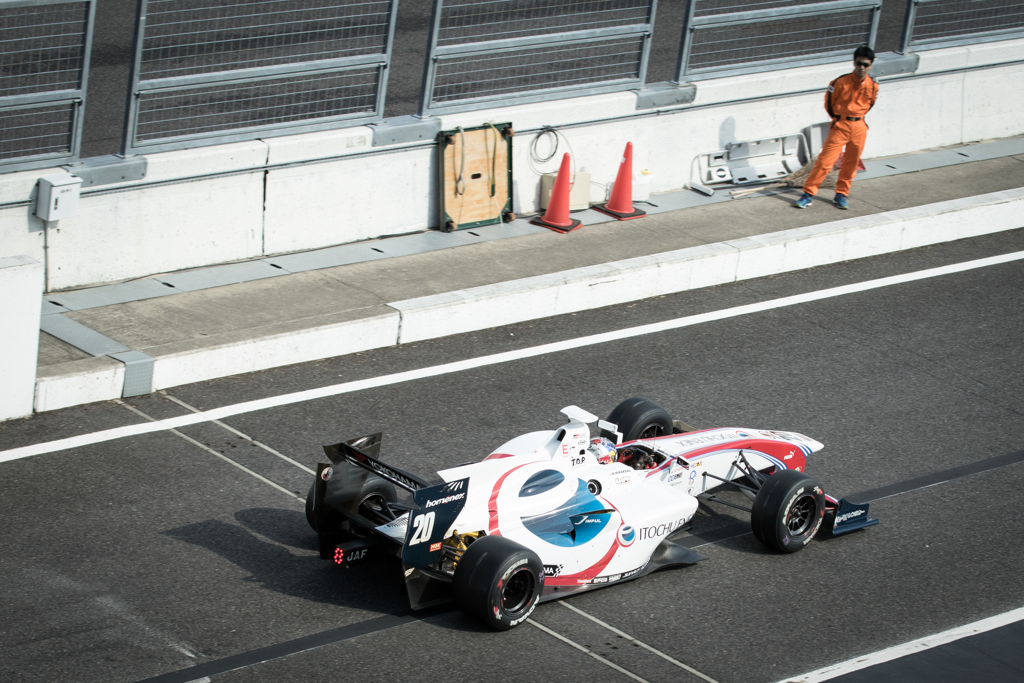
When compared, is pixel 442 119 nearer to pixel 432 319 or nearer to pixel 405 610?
pixel 432 319

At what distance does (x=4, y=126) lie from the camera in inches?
360

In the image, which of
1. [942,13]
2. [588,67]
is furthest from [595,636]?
[942,13]

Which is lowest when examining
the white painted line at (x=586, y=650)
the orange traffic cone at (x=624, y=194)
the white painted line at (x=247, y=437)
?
the white painted line at (x=586, y=650)

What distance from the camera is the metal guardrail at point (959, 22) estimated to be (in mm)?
13945

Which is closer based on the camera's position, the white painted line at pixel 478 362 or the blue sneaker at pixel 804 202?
the white painted line at pixel 478 362

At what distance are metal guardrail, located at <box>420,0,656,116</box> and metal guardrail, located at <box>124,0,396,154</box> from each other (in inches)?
26.1

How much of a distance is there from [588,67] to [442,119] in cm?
169

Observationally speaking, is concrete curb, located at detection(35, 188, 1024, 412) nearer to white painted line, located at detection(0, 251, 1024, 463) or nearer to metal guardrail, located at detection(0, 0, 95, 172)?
white painted line, located at detection(0, 251, 1024, 463)

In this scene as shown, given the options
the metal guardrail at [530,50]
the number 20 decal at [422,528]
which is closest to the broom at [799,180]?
the metal guardrail at [530,50]

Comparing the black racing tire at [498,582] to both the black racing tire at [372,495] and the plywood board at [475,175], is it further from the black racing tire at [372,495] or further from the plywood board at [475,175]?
the plywood board at [475,175]

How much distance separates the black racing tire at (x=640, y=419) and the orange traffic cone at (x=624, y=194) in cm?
435

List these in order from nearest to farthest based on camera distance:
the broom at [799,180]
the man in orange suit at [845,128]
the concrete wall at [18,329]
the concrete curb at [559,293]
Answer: the concrete wall at [18,329]
the concrete curb at [559,293]
the man in orange suit at [845,128]
the broom at [799,180]

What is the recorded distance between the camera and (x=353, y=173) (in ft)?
35.2

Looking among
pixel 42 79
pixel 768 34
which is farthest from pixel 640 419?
pixel 768 34
